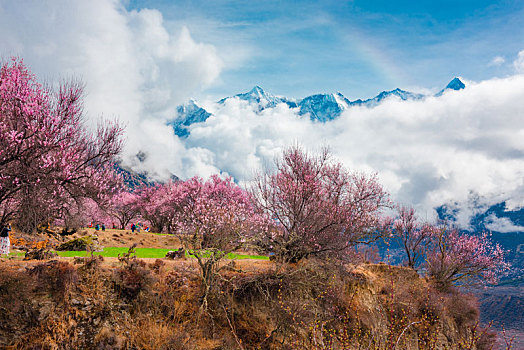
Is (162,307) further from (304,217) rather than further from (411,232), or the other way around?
(411,232)

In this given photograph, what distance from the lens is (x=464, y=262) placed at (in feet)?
115

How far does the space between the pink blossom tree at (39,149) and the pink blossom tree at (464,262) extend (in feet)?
113

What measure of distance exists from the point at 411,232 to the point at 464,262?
6.78 metres

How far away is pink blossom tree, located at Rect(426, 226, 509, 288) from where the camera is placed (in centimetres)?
3469

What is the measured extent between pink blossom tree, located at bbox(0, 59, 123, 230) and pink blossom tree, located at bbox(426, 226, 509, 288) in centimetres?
3440

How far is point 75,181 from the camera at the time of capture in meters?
16.6

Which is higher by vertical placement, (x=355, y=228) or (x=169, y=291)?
(x=355, y=228)

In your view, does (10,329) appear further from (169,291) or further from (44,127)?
(44,127)

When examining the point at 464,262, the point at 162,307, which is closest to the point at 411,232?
the point at 464,262

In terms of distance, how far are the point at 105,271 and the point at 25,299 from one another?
3.66 metres

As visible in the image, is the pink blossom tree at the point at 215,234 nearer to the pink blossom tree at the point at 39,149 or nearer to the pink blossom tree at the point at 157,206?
the pink blossom tree at the point at 39,149

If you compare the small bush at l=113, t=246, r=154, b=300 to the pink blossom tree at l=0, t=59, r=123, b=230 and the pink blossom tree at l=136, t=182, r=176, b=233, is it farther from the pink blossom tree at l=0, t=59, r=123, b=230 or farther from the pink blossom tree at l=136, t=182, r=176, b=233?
the pink blossom tree at l=136, t=182, r=176, b=233

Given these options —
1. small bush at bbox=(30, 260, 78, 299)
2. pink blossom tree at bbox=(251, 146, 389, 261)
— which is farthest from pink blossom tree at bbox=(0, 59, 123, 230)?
pink blossom tree at bbox=(251, 146, 389, 261)

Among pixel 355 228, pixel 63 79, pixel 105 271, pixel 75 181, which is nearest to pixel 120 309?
pixel 105 271
